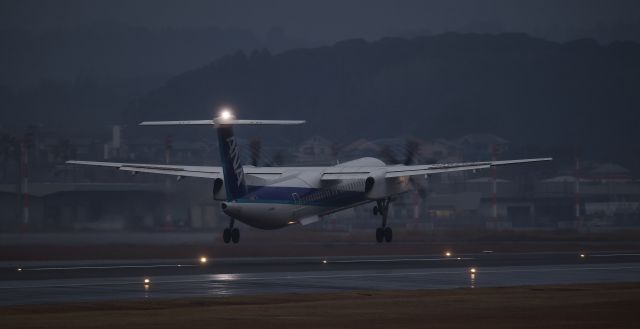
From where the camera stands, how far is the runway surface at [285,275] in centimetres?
3741

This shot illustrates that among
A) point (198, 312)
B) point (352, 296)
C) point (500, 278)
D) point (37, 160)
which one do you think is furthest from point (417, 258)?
point (37, 160)

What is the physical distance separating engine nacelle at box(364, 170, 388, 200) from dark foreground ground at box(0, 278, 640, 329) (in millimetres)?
28208

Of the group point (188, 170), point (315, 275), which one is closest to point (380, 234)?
point (188, 170)

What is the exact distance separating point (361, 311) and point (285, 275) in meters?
15.5

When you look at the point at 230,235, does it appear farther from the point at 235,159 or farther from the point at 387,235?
the point at 387,235

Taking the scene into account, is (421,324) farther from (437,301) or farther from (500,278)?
(500,278)

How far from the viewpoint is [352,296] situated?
35.2 m

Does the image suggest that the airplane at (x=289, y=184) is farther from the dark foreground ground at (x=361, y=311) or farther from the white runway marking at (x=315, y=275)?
the dark foreground ground at (x=361, y=311)

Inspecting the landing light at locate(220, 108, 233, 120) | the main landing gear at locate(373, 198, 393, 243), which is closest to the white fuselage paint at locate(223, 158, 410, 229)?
the main landing gear at locate(373, 198, 393, 243)

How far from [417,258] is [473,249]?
35.2 feet

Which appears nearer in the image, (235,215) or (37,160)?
(235,215)

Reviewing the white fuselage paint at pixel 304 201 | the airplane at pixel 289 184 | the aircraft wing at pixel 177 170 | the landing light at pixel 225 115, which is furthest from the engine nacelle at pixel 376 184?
Answer: the landing light at pixel 225 115

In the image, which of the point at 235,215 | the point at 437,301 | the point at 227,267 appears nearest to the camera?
the point at 437,301

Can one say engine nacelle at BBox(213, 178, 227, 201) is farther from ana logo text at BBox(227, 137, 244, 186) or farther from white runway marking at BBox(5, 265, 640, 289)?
white runway marking at BBox(5, 265, 640, 289)
